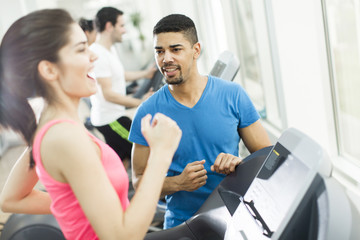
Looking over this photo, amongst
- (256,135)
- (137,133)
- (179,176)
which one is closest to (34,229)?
(137,133)

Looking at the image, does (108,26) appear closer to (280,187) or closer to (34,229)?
(34,229)

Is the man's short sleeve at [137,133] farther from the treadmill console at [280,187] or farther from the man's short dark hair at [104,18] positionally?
the man's short dark hair at [104,18]

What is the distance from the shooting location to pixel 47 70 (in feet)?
2.65

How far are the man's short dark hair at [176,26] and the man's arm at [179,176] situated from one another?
1.49ft

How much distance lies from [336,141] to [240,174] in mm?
935

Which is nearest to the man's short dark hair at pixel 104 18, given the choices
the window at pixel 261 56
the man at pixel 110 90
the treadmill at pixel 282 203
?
the man at pixel 110 90

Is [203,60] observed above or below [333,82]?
below

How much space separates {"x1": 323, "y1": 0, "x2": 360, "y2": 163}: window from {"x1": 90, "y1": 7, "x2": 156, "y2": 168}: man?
150 cm

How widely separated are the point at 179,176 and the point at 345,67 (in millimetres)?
1038

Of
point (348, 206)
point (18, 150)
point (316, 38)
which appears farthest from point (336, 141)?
point (18, 150)

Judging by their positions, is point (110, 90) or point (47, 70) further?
point (110, 90)

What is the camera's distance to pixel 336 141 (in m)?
1.87

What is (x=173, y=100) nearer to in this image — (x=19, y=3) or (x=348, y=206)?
(x=348, y=206)

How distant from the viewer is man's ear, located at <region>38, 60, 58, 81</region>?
2.63 ft
